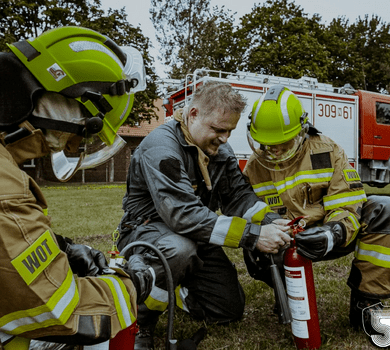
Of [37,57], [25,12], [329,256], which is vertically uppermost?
[25,12]

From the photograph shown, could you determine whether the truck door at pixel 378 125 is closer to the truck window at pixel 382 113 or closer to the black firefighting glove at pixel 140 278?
the truck window at pixel 382 113

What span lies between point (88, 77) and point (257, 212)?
1.66 meters

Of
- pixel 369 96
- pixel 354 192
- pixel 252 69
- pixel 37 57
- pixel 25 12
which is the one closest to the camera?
pixel 37 57

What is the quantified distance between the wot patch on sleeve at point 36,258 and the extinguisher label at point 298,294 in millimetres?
1482

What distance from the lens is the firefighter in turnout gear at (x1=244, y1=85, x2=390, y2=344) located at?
94.5 inches

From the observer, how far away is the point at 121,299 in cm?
150

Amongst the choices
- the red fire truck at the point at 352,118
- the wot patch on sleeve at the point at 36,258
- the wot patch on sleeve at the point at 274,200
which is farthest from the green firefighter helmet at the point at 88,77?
the red fire truck at the point at 352,118

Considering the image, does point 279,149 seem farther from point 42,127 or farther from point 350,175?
point 42,127

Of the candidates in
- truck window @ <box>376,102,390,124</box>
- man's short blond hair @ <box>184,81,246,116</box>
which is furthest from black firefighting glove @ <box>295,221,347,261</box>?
truck window @ <box>376,102,390,124</box>

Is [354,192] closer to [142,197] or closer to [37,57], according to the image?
[142,197]

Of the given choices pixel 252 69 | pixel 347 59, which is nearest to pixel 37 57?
pixel 252 69

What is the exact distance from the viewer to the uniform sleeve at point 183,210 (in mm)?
2428

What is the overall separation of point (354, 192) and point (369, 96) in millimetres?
10578

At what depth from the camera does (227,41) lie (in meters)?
25.9
